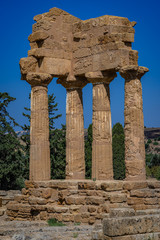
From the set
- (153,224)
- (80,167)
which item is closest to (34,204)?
(80,167)

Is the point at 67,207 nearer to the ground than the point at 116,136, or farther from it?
nearer to the ground

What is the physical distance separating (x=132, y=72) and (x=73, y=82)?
494 cm

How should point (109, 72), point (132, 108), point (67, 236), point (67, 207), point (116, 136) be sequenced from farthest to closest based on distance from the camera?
point (116, 136), point (109, 72), point (132, 108), point (67, 207), point (67, 236)

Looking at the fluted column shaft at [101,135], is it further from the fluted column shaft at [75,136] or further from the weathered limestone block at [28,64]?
the weathered limestone block at [28,64]

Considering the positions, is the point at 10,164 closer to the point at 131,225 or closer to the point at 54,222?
the point at 54,222

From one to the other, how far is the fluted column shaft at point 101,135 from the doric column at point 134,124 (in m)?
1.60

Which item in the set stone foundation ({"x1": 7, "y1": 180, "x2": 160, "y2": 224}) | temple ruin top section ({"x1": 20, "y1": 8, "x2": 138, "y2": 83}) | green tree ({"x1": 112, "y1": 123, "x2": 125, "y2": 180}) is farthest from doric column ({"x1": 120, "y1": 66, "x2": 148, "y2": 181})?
green tree ({"x1": 112, "y1": 123, "x2": 125, "y2": 180})

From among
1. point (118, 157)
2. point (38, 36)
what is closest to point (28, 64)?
point (38, 36)

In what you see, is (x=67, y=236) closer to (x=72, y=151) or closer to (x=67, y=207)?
(x=67, y=207)

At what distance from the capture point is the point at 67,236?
18219 millimetres

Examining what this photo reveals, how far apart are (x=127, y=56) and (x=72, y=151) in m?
7.00

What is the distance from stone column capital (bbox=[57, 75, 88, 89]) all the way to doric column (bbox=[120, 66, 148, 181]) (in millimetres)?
4040

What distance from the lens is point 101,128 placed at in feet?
93.4

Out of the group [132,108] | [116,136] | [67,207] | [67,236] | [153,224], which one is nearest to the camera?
[153,224]
